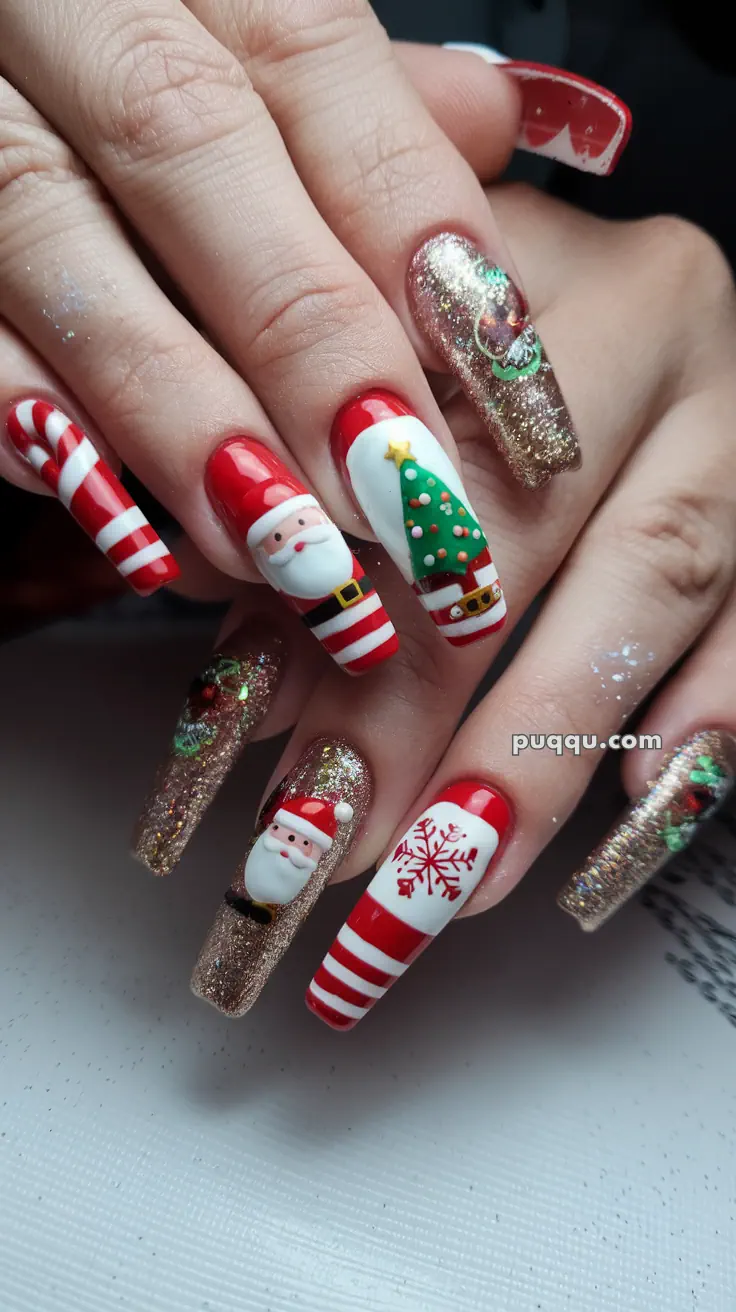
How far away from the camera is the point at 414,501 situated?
22.2 inches

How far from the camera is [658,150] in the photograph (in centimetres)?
88

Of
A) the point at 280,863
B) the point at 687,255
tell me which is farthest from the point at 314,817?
the point at 687,255

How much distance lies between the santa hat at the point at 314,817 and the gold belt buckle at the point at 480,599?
0.15 m

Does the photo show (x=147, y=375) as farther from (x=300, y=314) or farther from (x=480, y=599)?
(x=480, y=599)

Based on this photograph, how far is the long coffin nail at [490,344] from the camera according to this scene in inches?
24.3

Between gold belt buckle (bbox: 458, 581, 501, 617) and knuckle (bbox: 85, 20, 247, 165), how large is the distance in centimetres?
30

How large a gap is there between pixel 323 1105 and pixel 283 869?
160mm

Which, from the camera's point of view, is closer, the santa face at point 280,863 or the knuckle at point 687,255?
the santa face at point 280,863

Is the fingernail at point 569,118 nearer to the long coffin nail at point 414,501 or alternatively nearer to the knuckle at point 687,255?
the knuckle at point 687,255

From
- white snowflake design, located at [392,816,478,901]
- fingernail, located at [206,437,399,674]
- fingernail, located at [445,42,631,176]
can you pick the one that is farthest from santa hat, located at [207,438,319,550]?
fingernail, located at [445,42,631,176]

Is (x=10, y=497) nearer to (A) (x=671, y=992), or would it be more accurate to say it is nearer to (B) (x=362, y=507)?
(B) (x=362, y=507)

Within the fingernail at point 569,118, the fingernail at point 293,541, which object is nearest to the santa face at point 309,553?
the fingernail at point 293,541

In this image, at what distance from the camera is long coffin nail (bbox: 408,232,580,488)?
24.3 inches

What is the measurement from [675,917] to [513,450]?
0.38 m
